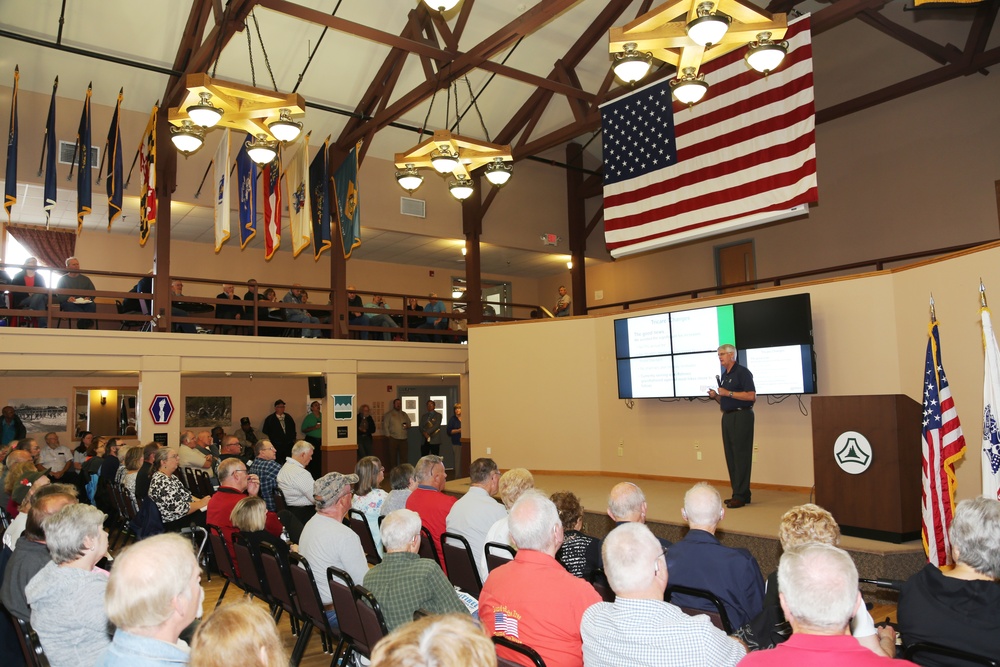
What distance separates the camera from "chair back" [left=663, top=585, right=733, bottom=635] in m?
2.92

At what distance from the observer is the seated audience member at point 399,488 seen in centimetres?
547

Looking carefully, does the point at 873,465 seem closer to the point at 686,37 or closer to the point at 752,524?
the point at 752,524

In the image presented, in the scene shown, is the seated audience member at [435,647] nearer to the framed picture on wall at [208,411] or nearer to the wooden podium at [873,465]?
the wooden podium at [873,465]

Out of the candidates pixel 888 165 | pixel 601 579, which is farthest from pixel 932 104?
pixel 601 579

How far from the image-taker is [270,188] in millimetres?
10859

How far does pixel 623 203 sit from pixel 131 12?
23.7 feet

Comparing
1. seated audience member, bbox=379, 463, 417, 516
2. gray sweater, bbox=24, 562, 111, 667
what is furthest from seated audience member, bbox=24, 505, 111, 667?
seated audience member, bbox=379, 463, 417, 516

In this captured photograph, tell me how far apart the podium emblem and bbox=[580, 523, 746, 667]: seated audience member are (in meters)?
3.99

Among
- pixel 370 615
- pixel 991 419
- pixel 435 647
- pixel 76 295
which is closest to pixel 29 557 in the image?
pixel 370 615

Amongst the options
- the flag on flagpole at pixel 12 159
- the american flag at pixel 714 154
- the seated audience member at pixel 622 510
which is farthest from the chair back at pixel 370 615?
the flag on flagpole at pixel 12 159

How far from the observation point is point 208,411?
46.7 ft

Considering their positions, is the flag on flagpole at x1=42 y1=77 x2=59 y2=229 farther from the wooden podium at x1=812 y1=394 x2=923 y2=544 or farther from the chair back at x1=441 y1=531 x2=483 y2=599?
the wooden podium at x1=812 y1=394 x2=923 y2=544

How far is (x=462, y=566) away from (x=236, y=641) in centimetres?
270

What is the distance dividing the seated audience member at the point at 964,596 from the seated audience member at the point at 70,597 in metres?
2.97
